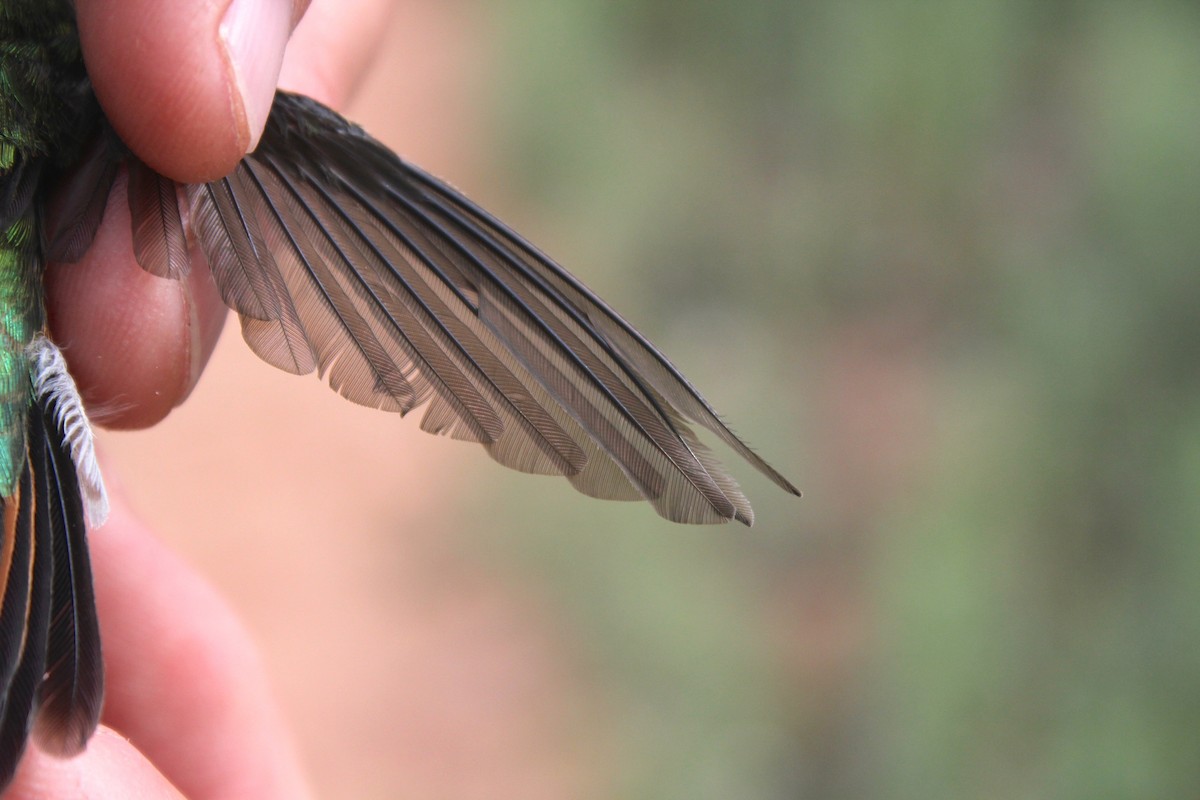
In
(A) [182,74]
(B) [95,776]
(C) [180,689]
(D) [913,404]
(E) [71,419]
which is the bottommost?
(C) [180,689]

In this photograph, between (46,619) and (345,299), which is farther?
(345,299)

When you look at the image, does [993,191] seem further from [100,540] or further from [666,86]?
[100,540]

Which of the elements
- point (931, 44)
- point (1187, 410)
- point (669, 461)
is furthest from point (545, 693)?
point (669, 461)

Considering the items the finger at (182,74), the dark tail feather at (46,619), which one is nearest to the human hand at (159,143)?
the finger at (182,74)

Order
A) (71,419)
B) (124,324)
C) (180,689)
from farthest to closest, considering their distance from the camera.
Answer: (180,689) < (124,324) < (71,419)

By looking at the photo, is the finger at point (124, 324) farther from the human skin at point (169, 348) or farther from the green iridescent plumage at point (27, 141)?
the green iridescent plumage at point (27, 141)

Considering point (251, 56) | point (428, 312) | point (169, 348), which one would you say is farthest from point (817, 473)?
point (251, 56)

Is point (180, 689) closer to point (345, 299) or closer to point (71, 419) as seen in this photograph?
point (71, 419)
